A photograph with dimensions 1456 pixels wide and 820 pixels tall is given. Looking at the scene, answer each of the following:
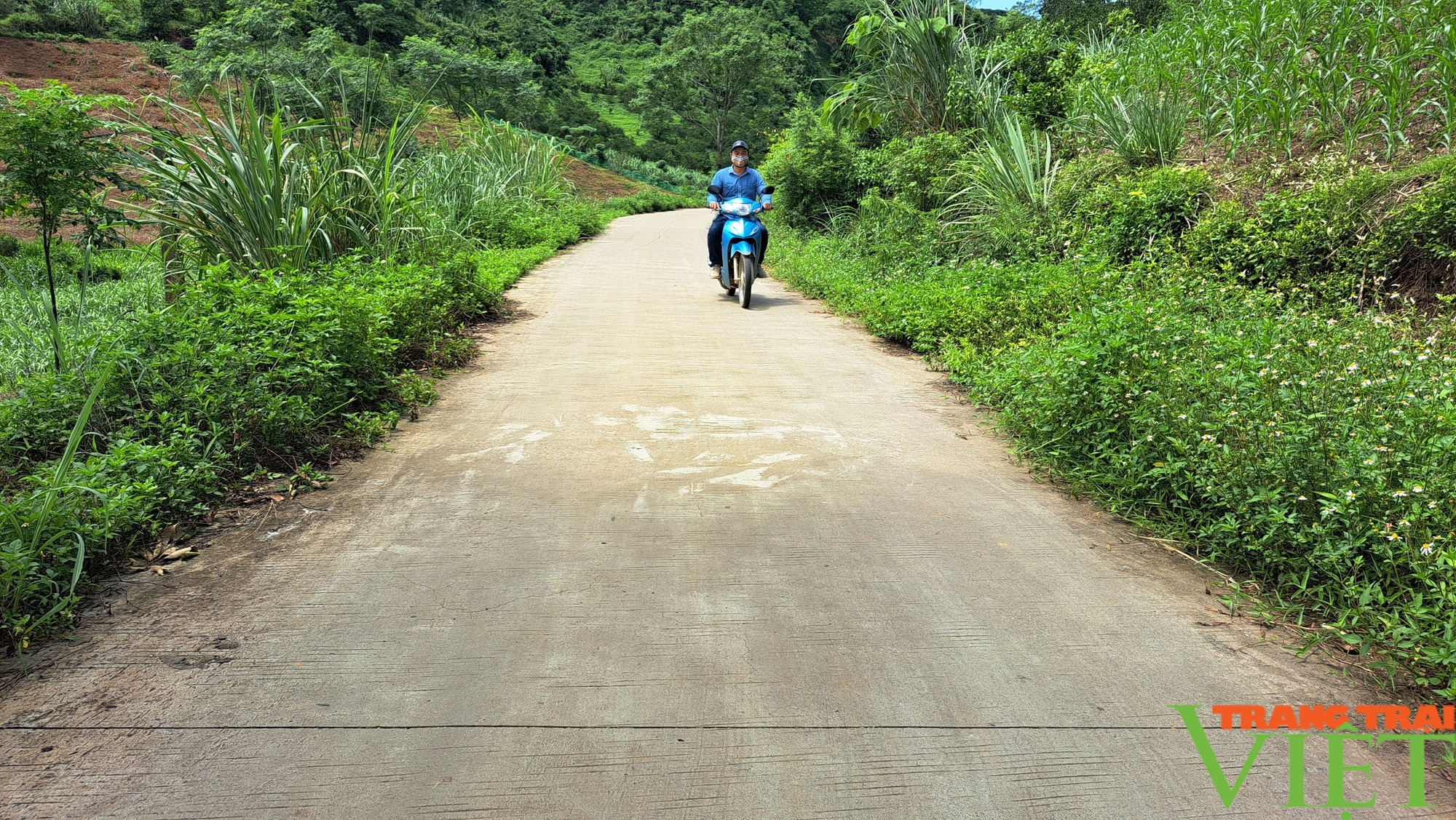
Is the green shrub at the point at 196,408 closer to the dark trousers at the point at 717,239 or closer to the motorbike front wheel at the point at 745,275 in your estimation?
the motorbike front wheel at the point at 745,275

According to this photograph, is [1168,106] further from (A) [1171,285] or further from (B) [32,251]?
(B) [32,251]

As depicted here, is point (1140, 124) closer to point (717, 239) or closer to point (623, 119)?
point (717, 239)

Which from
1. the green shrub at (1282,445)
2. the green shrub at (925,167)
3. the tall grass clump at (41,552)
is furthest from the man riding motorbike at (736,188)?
the tall grass clump at (41,552)

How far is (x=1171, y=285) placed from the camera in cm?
648

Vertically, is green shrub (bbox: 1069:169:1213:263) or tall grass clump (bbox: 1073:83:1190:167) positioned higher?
tall grass clump (bbox: 1073:83:1190:167)

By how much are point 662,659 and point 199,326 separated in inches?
142

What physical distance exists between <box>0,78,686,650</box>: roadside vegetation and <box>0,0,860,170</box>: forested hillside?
279 cm

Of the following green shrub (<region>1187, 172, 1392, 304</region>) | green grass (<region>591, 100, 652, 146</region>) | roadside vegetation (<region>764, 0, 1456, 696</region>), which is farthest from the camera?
green grass (<region>591, 100, 652, 146</region>)

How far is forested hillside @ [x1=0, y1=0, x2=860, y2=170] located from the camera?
33.3m

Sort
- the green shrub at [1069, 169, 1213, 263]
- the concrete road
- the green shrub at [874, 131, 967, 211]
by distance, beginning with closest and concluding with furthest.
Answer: the concrete road < the green shrub at [1069, 169, 1213, 263] < the green shrub at [874, 131, 967, 211]

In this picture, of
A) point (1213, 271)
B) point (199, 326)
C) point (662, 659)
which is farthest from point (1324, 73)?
point (199, 326)

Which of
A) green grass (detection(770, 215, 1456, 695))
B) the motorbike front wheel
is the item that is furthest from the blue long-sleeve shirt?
green grass (detection(770, 215, 1456, 695))

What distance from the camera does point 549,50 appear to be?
63.3 meters

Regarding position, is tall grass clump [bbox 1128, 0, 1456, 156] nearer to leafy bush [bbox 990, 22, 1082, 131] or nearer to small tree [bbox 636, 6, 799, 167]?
leafy bush [bbox 990, 22, 1082, 131]
